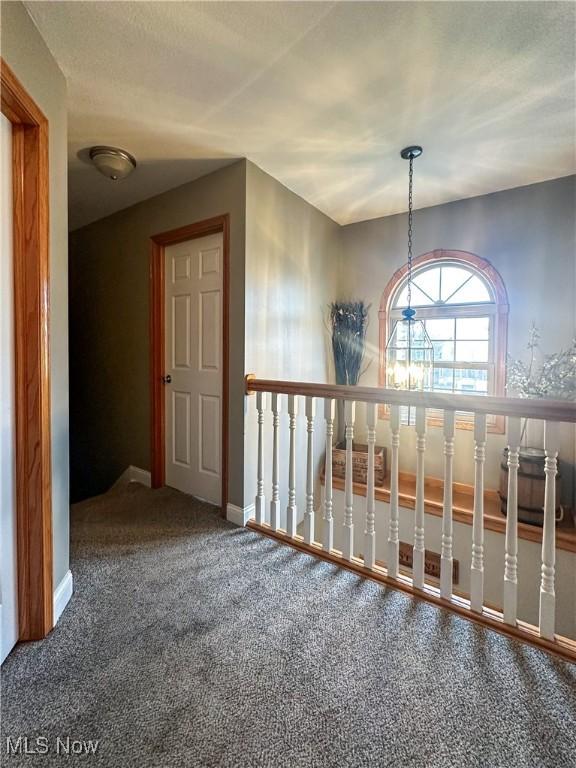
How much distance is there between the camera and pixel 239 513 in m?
2.20

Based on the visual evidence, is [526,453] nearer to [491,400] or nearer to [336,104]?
[491,400]

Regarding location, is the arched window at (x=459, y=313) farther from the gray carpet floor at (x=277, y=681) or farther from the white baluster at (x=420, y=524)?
the gray carpet floor at (x=277, y=681)

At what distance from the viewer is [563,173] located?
2.39 m

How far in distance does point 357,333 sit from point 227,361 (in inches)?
59.0

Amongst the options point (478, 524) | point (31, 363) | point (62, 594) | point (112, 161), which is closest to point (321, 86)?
point (112, 161)

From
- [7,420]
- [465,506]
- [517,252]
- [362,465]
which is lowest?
[465,506]

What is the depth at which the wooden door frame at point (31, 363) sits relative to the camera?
3.99 ft

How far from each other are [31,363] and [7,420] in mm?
218

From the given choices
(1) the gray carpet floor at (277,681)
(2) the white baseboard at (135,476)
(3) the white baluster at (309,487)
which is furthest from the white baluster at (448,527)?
(2) the white baseboard at (135,476)

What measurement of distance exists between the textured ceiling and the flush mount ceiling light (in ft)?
0.24

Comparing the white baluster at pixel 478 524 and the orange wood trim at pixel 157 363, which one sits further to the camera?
the orange wood trim at pixel 157 363

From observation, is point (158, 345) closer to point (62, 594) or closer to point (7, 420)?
point (7, 420)

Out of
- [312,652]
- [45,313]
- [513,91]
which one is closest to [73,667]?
[312,652]

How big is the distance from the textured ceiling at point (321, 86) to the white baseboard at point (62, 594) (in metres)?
2.24
